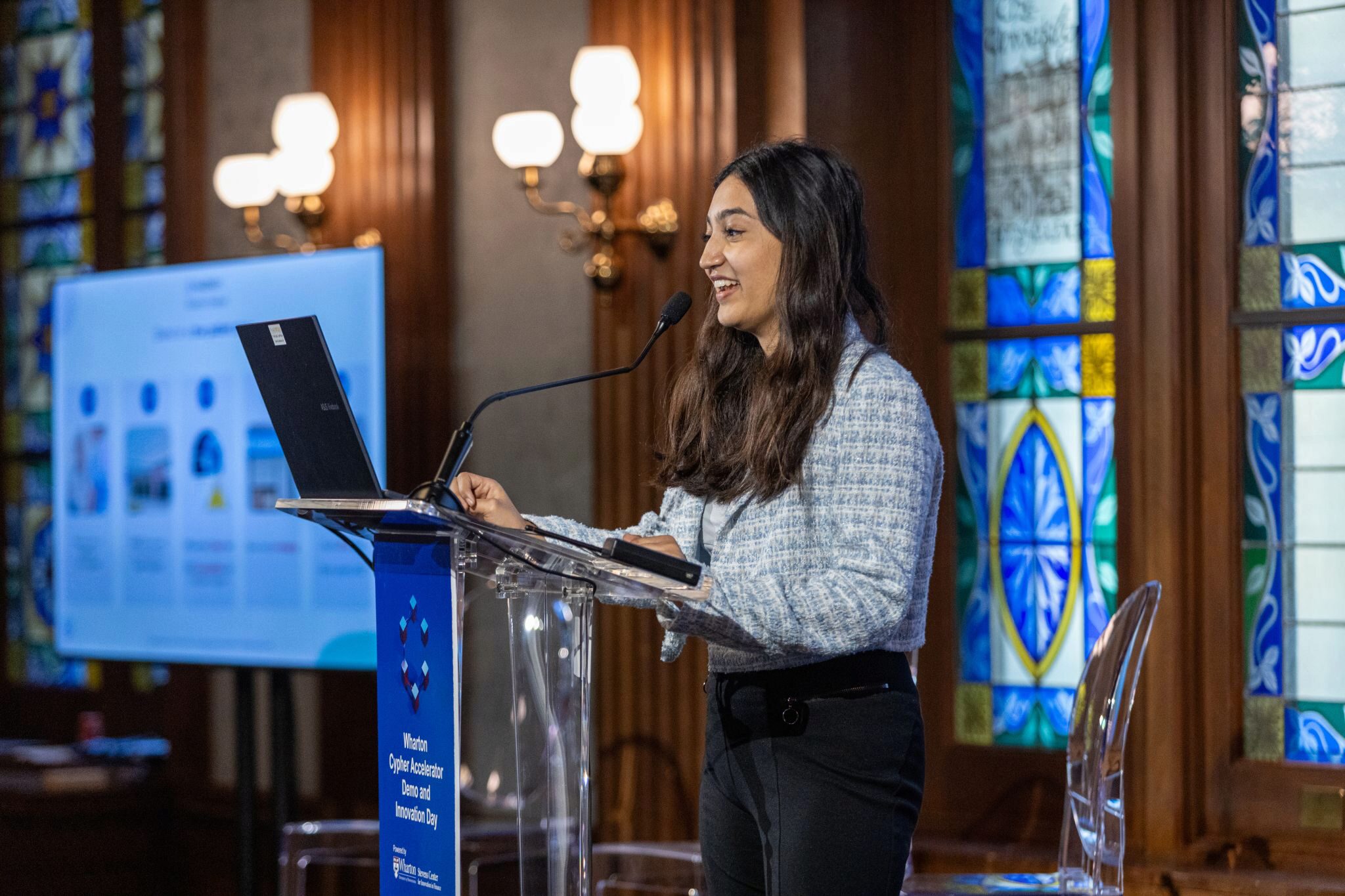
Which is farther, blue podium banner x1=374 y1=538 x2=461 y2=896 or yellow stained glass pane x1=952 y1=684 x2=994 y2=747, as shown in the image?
yellow stained glass pane x1=952 y1=684 x2=994 y2=747

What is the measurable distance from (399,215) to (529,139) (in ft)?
1.80

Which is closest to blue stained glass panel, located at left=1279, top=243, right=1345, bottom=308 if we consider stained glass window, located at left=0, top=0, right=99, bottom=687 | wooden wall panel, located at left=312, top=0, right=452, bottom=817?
wooden wall panel, located at left=312, top=0, right=452, bottom=817

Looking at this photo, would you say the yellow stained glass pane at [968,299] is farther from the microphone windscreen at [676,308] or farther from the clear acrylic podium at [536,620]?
the clear acrylic podium at [536,620]

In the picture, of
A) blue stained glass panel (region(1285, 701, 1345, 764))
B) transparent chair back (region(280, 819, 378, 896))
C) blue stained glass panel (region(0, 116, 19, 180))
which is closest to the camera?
blue stained glass panel (region(1285, 701, 1345, 764))

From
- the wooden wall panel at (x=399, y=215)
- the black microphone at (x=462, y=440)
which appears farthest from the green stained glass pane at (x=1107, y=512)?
the wooden wall panel at (x=399, y=215)

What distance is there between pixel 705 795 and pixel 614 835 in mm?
1730

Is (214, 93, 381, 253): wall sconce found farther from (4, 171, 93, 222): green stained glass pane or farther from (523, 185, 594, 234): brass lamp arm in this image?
(4, 171, 93, 222): green stained glass pane

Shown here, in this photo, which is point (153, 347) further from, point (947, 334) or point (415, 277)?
point (947, 334)

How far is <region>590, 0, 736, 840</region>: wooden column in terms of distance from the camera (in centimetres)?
331

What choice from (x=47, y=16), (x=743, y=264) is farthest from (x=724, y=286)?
(x=47, y=16)

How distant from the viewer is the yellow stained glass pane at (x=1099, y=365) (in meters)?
3.07

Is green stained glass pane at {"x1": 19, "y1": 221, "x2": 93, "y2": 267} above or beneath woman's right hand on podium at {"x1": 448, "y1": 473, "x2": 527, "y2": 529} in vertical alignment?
above

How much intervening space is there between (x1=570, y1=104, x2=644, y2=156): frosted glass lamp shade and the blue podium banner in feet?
6.03

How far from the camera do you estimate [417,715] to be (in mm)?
1643
